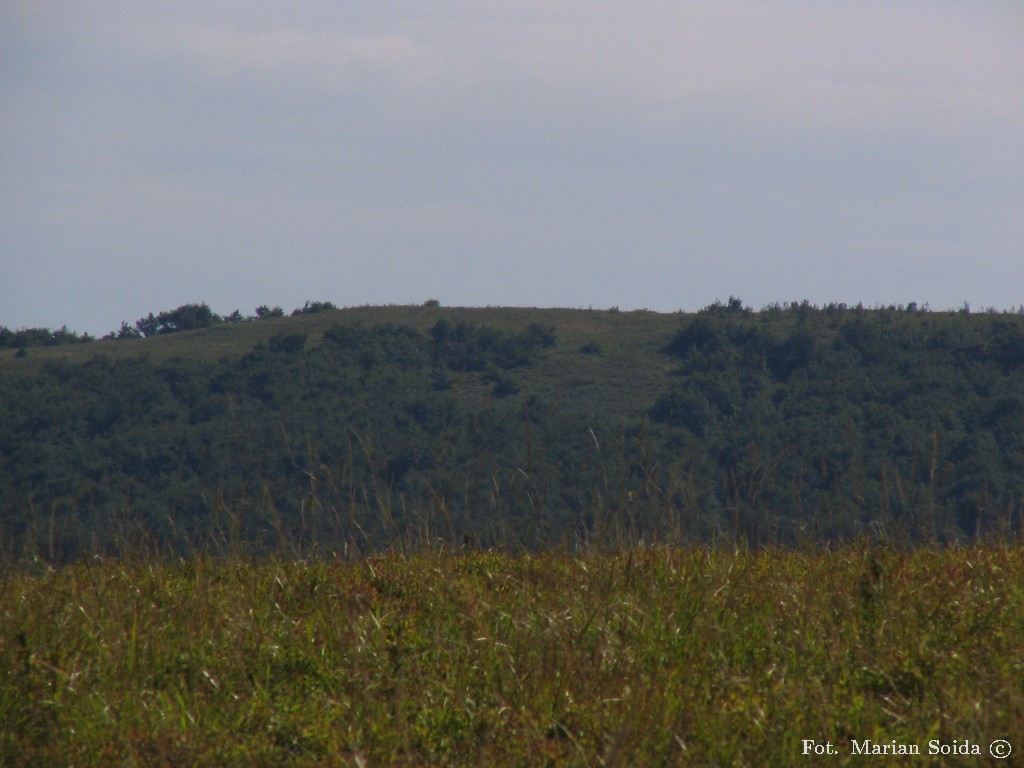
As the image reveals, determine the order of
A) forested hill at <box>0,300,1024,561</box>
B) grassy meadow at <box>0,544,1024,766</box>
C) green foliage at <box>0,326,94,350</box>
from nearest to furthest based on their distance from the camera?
grassy meadow at <box>0,544,1024,766</box>, forested hill at <box>0,300,1024,561</box>, green foliage at <box>0,326,94,350</box>

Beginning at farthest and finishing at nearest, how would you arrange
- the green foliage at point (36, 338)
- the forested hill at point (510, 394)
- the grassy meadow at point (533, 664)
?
the green foliage at point (36, 338), the forested hill at point (510, 394), the grassy meadow at point (533, 664)

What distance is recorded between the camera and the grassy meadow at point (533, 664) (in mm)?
3041

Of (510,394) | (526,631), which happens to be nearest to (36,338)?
(510,394)

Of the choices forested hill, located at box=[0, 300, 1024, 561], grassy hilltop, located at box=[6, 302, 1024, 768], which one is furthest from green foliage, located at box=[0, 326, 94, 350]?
grassy hilltop, located at box=[6, 302, 1024, 768]

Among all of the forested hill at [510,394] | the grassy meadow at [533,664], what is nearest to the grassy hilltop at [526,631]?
the grassy meadow at [533,664]

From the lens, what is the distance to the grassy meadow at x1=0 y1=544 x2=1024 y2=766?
9.98 feet

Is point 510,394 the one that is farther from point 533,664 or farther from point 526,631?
point 533,664

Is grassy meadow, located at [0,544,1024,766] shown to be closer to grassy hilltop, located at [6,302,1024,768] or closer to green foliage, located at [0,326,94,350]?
grassy hilltop, located at [6,302,1024,768]

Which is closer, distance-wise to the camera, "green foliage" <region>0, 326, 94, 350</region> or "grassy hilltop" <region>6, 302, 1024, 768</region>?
"grassy hilltop" <region>6, 302, 1024, 768</region>

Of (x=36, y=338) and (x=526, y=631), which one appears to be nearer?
(x=526, y=631)

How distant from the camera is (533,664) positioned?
3600 mm

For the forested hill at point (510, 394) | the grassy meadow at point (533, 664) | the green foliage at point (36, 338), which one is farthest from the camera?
the green foliage at point (36, 338)

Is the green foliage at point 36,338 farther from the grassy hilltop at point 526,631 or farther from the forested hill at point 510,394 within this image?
the grassy hilltop at point 526,631

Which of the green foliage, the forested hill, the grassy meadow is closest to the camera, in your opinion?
the grassy meadow
